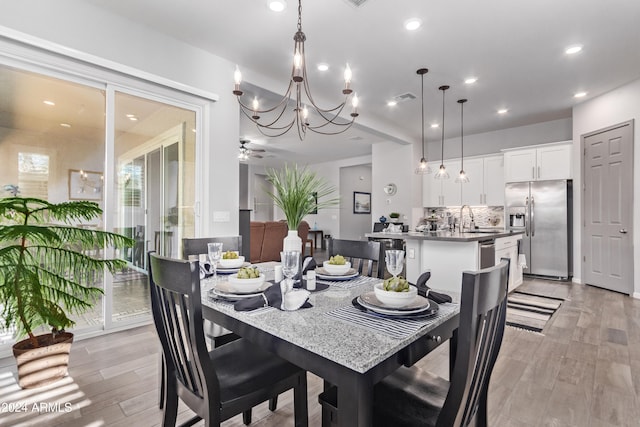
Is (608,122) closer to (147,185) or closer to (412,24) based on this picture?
(412,24)

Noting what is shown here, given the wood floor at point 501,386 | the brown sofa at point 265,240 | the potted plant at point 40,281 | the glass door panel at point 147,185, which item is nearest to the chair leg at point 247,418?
the wood floor at point 501,386

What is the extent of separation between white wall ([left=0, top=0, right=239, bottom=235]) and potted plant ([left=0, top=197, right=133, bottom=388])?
130 centimetres

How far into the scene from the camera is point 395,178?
708cm

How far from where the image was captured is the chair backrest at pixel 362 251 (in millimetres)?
1943

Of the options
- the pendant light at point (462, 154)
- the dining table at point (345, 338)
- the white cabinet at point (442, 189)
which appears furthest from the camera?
the white cabinet at point (442, 189)

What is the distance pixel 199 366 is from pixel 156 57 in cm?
301

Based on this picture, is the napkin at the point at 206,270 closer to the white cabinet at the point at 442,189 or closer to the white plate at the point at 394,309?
the white plate at the point at 394,309

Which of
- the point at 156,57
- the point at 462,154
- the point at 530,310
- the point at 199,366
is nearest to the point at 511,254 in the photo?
the point at 530,310

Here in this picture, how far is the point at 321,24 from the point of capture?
9.52ft

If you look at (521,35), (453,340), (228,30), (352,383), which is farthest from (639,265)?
(228,30)

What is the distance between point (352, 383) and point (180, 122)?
3385 millimetres

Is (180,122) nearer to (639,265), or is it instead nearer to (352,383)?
(352,383)

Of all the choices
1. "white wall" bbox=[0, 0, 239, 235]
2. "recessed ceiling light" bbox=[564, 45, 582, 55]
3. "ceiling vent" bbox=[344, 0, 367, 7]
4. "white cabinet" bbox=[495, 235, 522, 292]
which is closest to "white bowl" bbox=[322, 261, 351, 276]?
"white wall" bbox=[0, 0, 239, 235]

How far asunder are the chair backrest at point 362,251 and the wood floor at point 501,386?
2.78 feet
